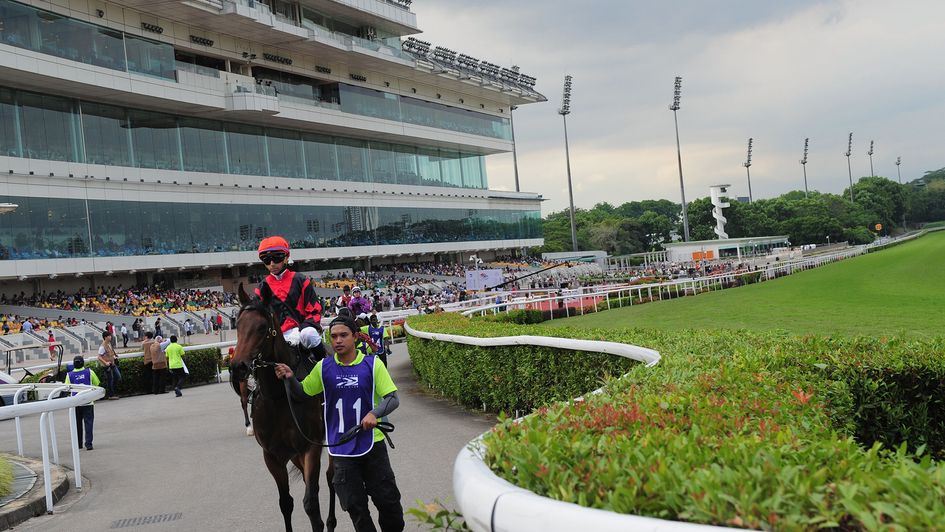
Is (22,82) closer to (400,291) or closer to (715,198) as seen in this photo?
(400,291)

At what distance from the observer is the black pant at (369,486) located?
5.33 metres

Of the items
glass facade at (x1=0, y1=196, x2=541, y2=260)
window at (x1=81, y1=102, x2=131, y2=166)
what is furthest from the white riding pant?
window at (x1=81, y1=102, x2=131, y2=166)

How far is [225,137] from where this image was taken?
47781mm

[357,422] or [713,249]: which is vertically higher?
[357,422]

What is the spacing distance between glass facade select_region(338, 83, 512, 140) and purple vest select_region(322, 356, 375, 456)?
50223 mm

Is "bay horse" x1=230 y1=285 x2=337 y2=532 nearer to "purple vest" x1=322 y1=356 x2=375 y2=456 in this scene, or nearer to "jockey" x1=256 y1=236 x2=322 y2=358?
"jockey" x1=256 y1=236 x2=322 y2=358

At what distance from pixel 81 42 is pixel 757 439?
41264 mm

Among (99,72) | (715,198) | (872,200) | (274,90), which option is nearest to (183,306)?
(99,72)

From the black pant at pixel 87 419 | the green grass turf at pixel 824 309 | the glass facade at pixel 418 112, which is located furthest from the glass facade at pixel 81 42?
the black pant at pixel 87 419

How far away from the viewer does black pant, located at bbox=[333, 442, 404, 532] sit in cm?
533

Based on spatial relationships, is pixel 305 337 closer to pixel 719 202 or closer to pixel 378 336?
pixel 378 336

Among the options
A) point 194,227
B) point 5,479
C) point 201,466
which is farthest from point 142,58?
point 5,479

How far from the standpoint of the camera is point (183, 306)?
123 ft

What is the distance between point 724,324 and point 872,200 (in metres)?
121
